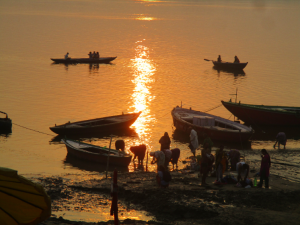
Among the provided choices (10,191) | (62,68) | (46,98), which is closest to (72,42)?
(62,68)

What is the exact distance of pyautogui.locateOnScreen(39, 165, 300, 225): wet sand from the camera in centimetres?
1155

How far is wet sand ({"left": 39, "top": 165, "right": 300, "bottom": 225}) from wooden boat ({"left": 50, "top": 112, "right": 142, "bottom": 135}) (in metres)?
9.64

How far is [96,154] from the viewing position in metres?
19.6

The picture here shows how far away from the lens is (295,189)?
13.7 meters

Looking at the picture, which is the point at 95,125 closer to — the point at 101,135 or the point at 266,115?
the point at 101,135

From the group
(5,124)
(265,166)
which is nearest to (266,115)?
(265,166)

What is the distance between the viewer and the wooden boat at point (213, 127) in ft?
78.8

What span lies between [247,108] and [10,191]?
2412 cm

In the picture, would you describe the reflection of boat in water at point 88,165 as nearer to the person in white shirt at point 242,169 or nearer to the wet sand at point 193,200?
the wet sand at point 193,200

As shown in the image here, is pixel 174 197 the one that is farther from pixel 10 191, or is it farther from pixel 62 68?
pixel 62 68

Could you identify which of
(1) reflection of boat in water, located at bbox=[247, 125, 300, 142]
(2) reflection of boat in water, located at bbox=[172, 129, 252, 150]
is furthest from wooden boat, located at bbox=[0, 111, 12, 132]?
(1) reflection of boat in water, located at bbox=[247, 125, 300, 142]

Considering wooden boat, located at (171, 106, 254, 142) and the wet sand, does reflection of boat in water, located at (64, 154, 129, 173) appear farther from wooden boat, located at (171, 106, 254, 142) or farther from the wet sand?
wooden boat, located at (171, 106, 254, 142)

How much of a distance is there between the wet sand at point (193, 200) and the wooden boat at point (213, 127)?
8.55 meters

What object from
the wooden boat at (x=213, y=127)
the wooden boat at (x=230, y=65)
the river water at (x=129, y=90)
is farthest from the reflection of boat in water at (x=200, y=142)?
the wooden boat at (x=230, y=65)
